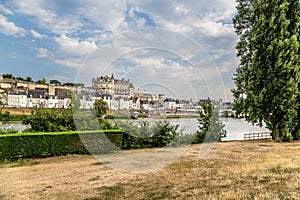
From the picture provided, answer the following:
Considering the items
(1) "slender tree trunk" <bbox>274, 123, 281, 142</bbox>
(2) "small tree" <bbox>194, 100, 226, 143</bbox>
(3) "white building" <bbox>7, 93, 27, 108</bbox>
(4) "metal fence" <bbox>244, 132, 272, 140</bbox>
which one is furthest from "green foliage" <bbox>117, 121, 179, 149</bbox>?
(3) "white building" <bbox>7, 93, 27, 108</bbox>

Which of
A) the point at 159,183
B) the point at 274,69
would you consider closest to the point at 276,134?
the point at 274,69

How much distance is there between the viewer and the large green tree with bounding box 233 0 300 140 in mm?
23297

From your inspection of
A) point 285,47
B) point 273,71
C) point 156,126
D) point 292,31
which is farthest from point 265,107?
point 156,126

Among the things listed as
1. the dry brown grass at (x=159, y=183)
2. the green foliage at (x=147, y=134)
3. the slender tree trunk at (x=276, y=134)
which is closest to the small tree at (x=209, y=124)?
the green foliage at (x=147, y=134)

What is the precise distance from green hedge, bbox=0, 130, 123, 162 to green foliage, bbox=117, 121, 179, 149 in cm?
168

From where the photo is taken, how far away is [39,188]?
364 inches

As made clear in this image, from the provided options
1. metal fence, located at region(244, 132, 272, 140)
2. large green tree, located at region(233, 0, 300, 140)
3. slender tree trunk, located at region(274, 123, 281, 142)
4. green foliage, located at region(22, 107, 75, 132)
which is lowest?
metal fence, located at region(244, 132, 272, 140)

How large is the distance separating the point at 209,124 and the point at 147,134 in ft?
33.3

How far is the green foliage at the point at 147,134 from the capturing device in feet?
64.0

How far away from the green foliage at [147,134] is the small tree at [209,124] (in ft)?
16.6

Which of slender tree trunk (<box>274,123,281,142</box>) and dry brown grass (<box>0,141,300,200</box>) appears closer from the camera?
dry brown grass (<box>0,141,300,200</box>)

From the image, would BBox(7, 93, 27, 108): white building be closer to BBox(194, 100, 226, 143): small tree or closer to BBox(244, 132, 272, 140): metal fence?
BBox(194, 100, 226, 143): small tree

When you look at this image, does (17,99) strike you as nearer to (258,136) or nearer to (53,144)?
(258,136)

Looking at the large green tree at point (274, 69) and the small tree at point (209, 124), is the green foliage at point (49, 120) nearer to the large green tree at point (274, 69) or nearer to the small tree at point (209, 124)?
the small tree at point (209, 124)
